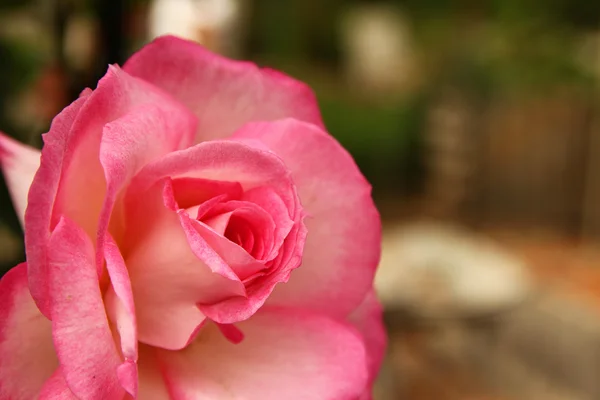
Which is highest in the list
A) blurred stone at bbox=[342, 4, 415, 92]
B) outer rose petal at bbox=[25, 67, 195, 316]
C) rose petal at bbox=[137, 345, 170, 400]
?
outer rose petal at bbox=[25, 67, 195, 316]

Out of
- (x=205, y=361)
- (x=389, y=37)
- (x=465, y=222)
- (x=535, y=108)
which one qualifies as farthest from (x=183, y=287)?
(x=389, y=37)

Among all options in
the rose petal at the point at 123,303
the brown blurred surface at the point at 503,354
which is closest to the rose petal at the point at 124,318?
the rose petal at the point at 123,303

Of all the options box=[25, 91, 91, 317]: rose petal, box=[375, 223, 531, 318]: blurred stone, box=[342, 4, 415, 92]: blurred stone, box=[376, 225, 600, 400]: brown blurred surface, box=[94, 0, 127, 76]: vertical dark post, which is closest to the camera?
box=[25, 91, 91, 317]: rose petal

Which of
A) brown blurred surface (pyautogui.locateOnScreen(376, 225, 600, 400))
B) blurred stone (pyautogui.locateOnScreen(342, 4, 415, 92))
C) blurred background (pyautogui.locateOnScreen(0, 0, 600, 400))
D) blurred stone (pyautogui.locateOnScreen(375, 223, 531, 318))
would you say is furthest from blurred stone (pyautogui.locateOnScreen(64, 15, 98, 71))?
blurred stone (pyautogui.locateOnScreen(342, 4, 415, 92))

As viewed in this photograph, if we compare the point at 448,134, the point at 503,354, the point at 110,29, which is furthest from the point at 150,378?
the point at 448,134

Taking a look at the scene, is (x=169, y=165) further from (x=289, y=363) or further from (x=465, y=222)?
(x=465, y=222)

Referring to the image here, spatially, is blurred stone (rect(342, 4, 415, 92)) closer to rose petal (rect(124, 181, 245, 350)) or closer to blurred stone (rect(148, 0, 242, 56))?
blurred stone (rect(148, 0, 242, 56))

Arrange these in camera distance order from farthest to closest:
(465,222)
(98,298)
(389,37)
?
(389,37), (465,222), (98,298)
